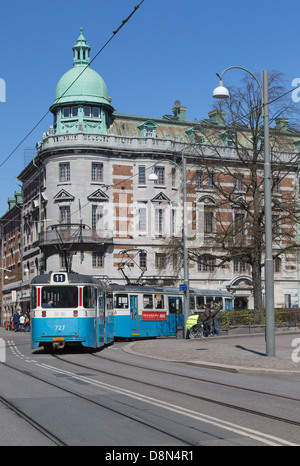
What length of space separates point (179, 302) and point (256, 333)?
6523 millimetres

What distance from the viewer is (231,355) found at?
2273 centimetres

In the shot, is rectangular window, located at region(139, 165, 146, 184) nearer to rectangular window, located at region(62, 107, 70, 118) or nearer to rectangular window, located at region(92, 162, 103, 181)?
rectangular window, located at region(92, 162, 103, 181)

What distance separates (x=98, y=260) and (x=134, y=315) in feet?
71.0

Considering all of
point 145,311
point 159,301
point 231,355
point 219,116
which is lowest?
point 231,355

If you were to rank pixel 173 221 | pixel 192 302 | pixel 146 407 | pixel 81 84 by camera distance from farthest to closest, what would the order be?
pixel 173 221 → pixel 81 84 → pixel 192 302 → pixel 146 407

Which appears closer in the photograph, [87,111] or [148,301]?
[148,301]

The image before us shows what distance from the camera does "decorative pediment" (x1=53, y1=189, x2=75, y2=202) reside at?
59.1m

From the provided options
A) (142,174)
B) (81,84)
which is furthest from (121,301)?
(81,84)

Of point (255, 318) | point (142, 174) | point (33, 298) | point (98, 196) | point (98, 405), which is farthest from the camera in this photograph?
point (142, 174)

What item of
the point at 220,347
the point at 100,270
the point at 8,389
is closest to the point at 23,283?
the point at 100,270

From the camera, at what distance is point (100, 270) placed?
58750 millimetres

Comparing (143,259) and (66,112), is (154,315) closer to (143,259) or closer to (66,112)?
(143,259)

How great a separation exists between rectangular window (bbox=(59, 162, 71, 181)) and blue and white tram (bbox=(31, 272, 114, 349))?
34687 millimetres

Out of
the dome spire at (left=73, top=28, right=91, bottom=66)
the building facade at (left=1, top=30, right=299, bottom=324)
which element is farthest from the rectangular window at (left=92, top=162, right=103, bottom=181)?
the dome spire at (left=73, top=28, right=91, bottom=66)
